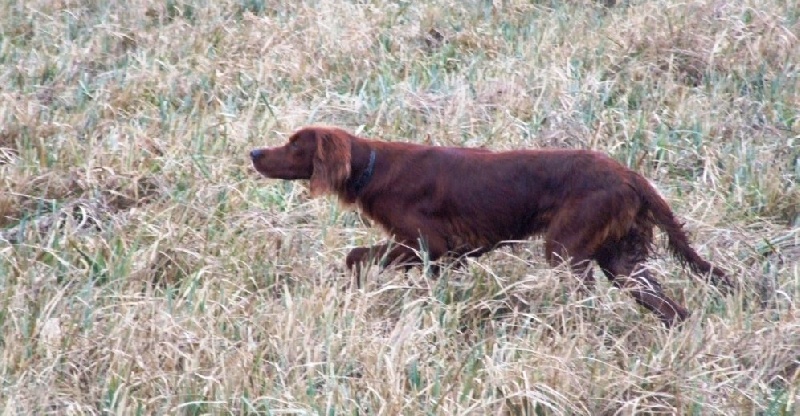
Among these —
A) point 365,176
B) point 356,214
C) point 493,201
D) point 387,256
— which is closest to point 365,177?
point 365,176

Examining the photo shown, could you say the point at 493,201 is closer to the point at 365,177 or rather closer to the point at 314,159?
the point at 365,177

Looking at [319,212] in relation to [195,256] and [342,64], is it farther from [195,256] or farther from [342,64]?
[342,64]

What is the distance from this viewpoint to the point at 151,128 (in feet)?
22.1

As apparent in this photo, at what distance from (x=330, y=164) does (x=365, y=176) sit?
0.49ft

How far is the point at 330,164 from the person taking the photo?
504cm

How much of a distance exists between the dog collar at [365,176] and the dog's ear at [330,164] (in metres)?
0.05

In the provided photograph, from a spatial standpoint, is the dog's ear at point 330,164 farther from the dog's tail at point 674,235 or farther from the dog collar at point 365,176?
the dog's tail at point 674,235

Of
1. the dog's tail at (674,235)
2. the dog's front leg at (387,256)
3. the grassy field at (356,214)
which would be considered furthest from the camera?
the dog's front leg at (387,256)

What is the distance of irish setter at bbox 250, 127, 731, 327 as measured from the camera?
4.78 meters

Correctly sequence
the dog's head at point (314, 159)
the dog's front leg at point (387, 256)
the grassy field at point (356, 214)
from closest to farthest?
the grassy field at point (356, 214)
the dog's front leg at point (387, 256)
the dog's head at point (314, 159)

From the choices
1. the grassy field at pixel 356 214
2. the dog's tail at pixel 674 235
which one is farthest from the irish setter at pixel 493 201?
the grassy field at pixel 356 214

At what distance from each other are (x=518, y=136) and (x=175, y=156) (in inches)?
69.9

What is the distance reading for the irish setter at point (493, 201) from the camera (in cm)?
478

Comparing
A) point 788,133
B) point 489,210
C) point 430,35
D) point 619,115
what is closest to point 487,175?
point 489,210
